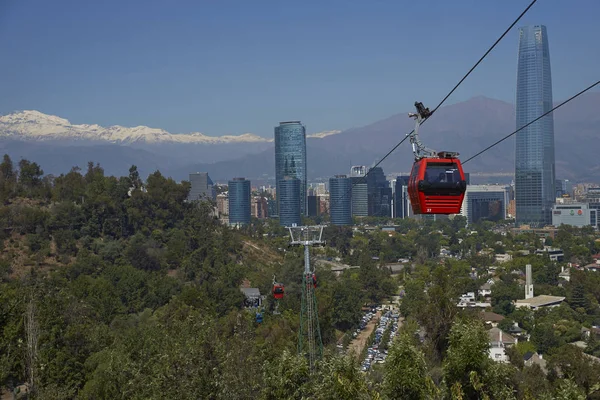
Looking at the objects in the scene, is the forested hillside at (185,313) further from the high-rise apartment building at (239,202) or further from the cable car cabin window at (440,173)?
the high-rise apartment building at (239,202)

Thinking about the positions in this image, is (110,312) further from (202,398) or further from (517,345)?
(202,398)

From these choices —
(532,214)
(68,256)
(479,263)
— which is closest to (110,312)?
(68,256)

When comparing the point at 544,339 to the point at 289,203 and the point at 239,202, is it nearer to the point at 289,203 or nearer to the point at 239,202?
the point at 289,203

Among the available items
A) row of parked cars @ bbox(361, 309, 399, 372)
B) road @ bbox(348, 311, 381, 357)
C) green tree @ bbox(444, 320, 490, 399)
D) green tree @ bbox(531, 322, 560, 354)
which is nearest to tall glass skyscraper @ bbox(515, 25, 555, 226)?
row of parked cars @ bbox(361, 309, 399, 372)

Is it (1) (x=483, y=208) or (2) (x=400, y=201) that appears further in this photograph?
(2) (x=400, y=201)

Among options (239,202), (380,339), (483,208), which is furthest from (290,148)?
(380,339)

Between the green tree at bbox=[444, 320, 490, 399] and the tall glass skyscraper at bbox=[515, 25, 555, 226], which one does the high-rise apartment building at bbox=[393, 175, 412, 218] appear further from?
the green tree at bbox=[444, 320, 490, 399]

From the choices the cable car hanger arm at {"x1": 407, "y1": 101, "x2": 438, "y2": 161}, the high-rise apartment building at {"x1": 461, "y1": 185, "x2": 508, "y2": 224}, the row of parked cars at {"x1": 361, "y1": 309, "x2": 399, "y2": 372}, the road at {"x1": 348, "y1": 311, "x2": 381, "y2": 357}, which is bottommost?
the road at {"x1": 348, "y1": 311, "x2": 381, "y2": 357}
